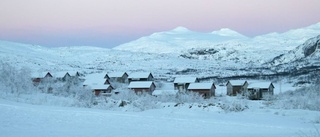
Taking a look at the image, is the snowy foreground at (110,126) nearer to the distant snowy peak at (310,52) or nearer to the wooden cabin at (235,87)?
the wooden cabin at (235,87)

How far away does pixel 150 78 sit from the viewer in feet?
243

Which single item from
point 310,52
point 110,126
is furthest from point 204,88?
point 310,52

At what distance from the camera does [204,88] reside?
59.4 m

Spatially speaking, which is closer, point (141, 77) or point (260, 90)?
point (260, 90)

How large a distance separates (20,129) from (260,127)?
417 inches

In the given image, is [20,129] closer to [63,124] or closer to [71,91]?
[63,124]

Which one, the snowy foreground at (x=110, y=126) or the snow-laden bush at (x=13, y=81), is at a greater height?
the snow-laden bush at (x=13, y=81)

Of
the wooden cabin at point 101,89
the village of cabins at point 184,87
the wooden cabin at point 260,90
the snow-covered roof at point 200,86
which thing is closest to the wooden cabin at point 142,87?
the village of cabins at point 184,87

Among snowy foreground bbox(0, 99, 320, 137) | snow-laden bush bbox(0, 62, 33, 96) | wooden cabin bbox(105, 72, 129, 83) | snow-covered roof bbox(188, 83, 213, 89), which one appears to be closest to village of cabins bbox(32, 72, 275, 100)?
snow-covered roof bbox(188, 83, 213, 89)

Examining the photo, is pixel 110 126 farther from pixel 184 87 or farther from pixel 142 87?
Answer: pixel 184 87

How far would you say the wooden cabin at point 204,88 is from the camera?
→ 58844mm

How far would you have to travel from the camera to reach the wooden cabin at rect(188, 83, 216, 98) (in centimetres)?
5884

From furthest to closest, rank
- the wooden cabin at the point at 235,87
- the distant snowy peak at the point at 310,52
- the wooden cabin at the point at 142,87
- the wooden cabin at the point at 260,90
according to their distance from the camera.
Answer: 1. the distant snowy peak at the point at 310,52
2. the wooden cabin at the point at 235,87
3. the wooden cabin at the point at 142,87
4. the wooden cabin at the point at 260,90

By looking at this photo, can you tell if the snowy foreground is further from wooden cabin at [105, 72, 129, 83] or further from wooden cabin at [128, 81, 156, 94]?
wooden cabin at [105, 72, 129, 83]
